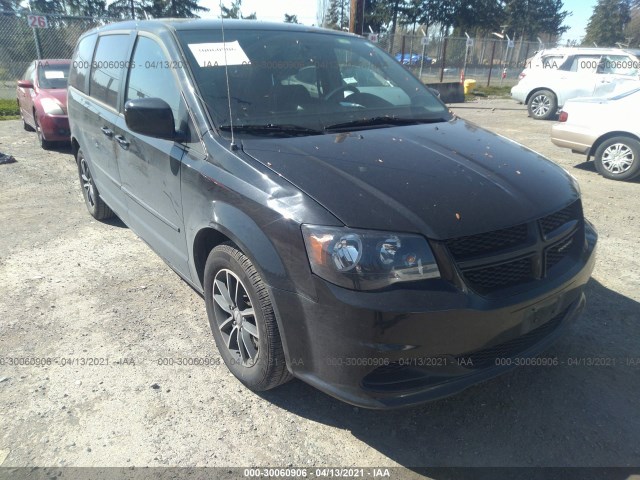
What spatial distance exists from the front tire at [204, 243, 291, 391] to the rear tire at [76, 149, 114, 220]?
2.81m

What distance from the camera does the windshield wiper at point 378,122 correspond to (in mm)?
2931

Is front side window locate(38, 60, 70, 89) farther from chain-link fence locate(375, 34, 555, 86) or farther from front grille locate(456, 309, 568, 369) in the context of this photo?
chain-link fence locate(375, 34, 555, 86)

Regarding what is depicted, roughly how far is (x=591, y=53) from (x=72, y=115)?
12.9 metres

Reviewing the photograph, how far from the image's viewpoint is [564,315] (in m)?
2.61

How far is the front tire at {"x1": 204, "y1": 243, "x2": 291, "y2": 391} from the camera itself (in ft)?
7.66

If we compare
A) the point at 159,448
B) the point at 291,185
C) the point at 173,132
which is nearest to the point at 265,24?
the point at 173,132

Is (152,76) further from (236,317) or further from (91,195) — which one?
(91,195)

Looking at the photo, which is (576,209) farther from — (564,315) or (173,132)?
(173,132)

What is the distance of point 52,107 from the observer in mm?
8383

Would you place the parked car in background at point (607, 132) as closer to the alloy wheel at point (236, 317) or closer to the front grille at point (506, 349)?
the front grille at point (506, 349)

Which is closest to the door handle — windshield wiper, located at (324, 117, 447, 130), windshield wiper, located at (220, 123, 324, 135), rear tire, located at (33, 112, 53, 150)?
windshield wiper, located at (220, 123, 324, 135)

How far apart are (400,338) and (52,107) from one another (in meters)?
8.55

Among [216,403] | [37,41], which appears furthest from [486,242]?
[37,41]

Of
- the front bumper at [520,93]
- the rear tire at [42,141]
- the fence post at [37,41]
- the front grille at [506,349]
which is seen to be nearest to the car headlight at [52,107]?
the rear tire at [42,141]
